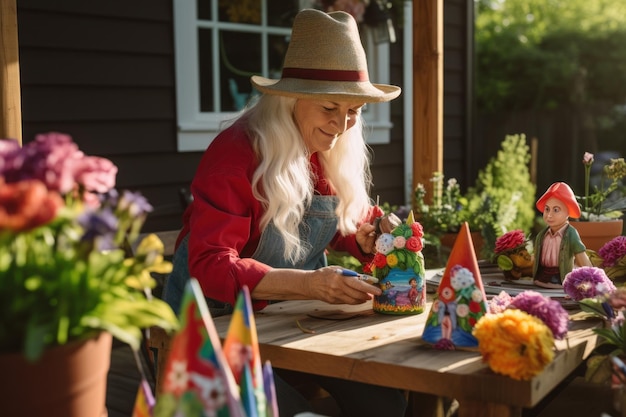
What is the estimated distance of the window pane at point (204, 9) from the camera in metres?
4.64

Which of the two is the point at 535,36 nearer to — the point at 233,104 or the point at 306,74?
the point at 233,104

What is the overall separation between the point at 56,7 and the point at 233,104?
4.11ft

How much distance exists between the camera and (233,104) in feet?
16.1

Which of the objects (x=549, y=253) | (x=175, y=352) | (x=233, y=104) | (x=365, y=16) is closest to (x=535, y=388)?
(x=175, y=352)

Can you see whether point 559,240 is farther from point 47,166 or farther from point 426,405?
point 47,166

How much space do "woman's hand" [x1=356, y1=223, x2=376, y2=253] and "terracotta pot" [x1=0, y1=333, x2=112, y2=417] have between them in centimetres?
141

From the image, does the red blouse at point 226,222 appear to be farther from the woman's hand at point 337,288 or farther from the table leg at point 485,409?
the table leg at point 485,409

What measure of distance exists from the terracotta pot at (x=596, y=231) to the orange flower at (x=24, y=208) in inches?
81.6

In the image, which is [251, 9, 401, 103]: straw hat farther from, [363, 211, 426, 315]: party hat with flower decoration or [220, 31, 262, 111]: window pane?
[220, 31, 262, 111]: window pane

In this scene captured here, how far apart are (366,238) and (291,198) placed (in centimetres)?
34

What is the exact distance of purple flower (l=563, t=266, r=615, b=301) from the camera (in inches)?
77.3

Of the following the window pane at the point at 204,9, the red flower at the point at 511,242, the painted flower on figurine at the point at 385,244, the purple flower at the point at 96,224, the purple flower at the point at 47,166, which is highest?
the window pane at the point at 204,9

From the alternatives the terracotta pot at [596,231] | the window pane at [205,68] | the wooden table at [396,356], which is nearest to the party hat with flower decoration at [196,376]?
the wooden table at [396,356]

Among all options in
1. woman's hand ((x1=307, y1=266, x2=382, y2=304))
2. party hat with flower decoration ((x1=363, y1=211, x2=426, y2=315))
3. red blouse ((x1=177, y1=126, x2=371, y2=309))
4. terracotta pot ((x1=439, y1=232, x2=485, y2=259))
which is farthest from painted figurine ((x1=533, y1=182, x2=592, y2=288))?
terracotta pot ((x1=439, y1=232, x2=485, y2=259))
